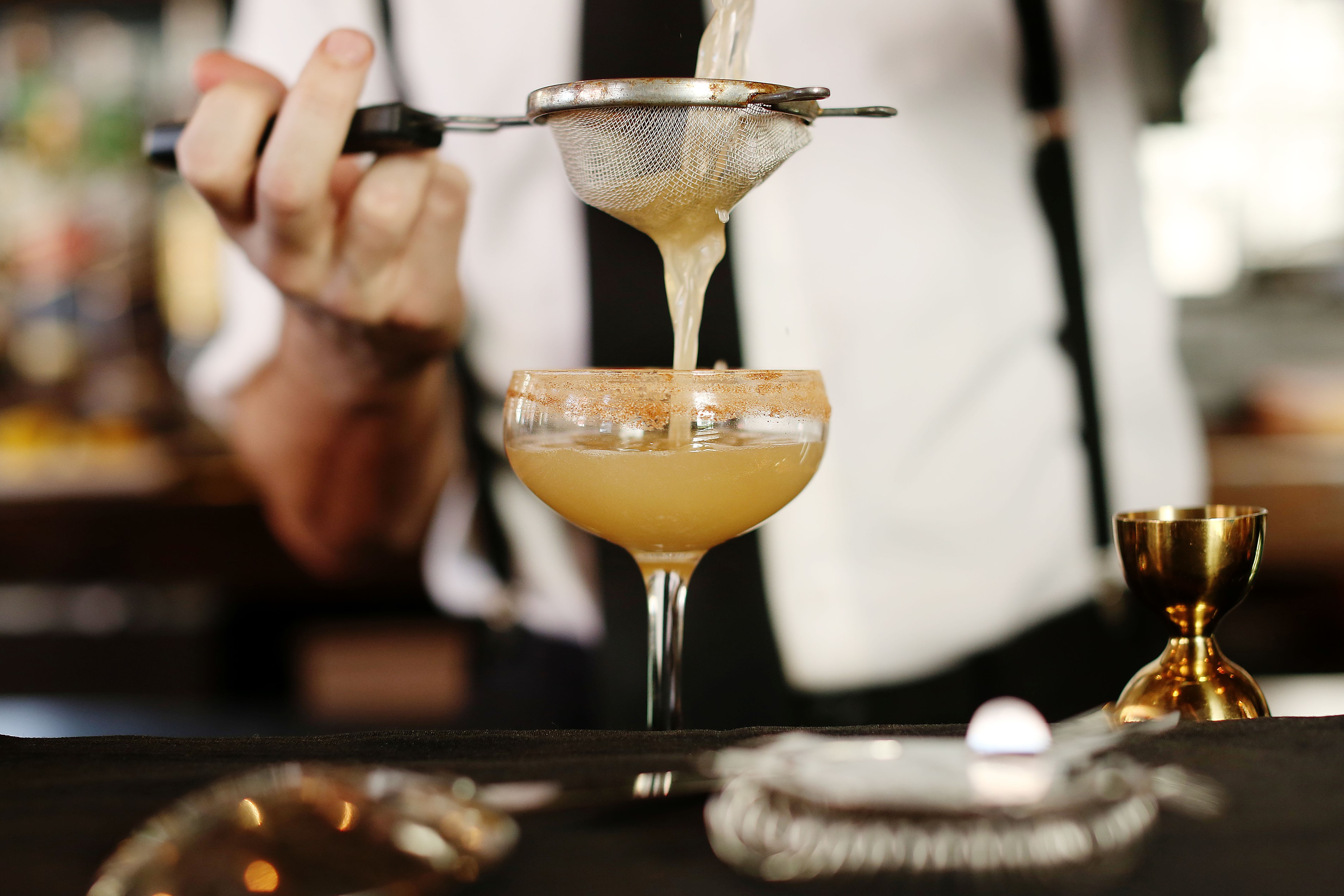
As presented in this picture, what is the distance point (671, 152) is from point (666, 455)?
210mm

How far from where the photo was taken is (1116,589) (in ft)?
4.43

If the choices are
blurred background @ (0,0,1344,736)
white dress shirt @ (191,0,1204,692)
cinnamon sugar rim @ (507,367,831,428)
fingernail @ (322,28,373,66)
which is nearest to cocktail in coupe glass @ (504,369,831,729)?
cinnamon sugar rim @ (507,367,831,428)

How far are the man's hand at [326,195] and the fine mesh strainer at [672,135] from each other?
0.50ft

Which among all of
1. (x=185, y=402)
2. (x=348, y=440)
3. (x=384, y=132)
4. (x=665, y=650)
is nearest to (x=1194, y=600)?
(x=665, y=650)

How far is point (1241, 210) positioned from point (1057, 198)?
258 centimetres

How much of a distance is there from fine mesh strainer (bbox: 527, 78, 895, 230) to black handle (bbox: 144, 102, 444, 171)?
0.10m

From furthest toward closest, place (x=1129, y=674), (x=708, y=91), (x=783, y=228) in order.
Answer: (x=1129, y=674)
(x=783, y=228)
(x=708, y=91)

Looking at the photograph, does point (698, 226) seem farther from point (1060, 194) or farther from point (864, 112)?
point (1060, 194)

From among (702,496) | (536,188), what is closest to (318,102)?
(702,496)

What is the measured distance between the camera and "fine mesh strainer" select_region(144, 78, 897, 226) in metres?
0.75

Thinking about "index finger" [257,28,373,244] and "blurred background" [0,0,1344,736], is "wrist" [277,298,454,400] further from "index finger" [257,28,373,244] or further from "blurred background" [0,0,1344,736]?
"blurred background" [0,0,1344,736]

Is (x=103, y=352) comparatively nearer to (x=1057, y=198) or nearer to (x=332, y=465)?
(x=332, y=465)

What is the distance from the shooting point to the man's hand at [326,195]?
84 cm

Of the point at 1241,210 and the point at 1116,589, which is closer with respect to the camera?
the point at 1116,589
